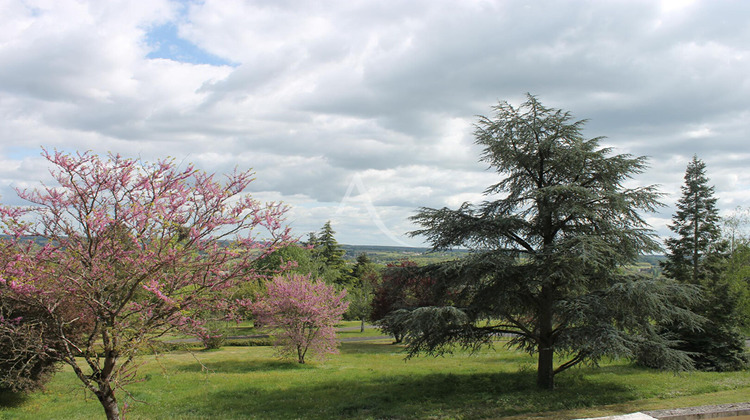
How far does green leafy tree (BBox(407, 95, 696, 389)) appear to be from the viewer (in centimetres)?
1109

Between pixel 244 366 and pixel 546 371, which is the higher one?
pixel 546 371

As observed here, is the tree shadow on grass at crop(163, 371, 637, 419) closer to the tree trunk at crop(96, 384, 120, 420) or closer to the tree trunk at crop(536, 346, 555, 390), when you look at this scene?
the tree trunk at crop(536, 346, 555, 390)

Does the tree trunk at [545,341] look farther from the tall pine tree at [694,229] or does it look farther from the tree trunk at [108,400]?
the tall pine tree at [694,229]

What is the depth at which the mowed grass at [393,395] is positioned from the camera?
11.0 meters

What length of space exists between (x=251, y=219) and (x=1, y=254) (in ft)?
10.3

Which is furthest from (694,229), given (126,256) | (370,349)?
(126,256)

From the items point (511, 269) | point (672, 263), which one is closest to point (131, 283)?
point (511, 269)

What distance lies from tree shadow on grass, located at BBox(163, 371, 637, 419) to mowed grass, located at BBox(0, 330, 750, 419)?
0.03 m

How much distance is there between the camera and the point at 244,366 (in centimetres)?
2069

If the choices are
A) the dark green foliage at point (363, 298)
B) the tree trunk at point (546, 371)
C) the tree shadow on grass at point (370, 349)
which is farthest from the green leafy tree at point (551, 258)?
the dark green foliage at point (363, 298)

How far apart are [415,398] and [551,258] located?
545 cm

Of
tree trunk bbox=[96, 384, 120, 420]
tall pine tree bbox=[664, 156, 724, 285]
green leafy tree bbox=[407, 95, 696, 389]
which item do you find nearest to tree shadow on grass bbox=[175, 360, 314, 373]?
green leafy tree bbox=[407, 95, 696, 389]

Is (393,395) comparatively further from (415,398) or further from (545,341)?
(545,341)

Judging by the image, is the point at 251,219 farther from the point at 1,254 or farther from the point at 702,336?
the point at 702,336
